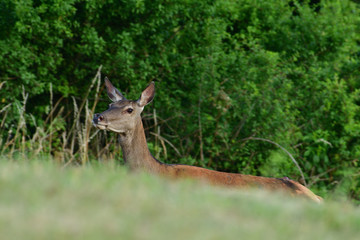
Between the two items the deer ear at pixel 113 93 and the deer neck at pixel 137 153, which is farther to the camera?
the deer ear at pixel 113 93

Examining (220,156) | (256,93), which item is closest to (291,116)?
(256,93)

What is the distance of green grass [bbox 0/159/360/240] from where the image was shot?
3309 mm

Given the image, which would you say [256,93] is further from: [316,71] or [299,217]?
[299,217]

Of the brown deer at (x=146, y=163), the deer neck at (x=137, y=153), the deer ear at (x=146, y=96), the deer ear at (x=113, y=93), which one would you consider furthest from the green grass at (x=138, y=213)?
the deer ear at (x=113, y=93)

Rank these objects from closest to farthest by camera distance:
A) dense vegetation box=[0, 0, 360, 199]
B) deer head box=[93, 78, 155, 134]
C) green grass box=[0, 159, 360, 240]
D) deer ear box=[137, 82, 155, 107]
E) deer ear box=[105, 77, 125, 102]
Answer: green grass box=[0, 159, 360, 240] → deer head box=[93, 78, 155, 134] → deer ear box=[137, 82, 155, 107] → deer ear box=[105, 77, 125, 102] → dense vegetation box=[0, 0, 360, 199]

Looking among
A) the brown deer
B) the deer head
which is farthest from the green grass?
the deer head

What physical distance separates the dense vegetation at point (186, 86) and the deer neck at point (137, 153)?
11.8 ft

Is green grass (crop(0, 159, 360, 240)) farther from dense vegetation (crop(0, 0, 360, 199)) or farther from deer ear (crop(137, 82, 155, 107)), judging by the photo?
dense vegetation (crop(0, 0, 360, 199))

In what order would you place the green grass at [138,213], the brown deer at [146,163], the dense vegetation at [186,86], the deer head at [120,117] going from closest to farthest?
the green grass at [138,213], the brown deer at [146,163], the deer head at [120,117], the dense vegetation at [186,86]

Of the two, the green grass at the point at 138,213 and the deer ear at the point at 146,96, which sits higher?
the green grass at the point at 138,213

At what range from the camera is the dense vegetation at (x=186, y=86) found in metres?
11.8

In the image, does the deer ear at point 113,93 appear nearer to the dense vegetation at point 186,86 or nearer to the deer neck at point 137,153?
the deer neck at point 137,153

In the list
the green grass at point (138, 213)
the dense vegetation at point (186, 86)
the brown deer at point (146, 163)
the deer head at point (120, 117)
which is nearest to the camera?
the green grass at point (138, 213)

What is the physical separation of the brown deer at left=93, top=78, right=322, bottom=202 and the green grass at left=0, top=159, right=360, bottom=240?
268 centimetres
